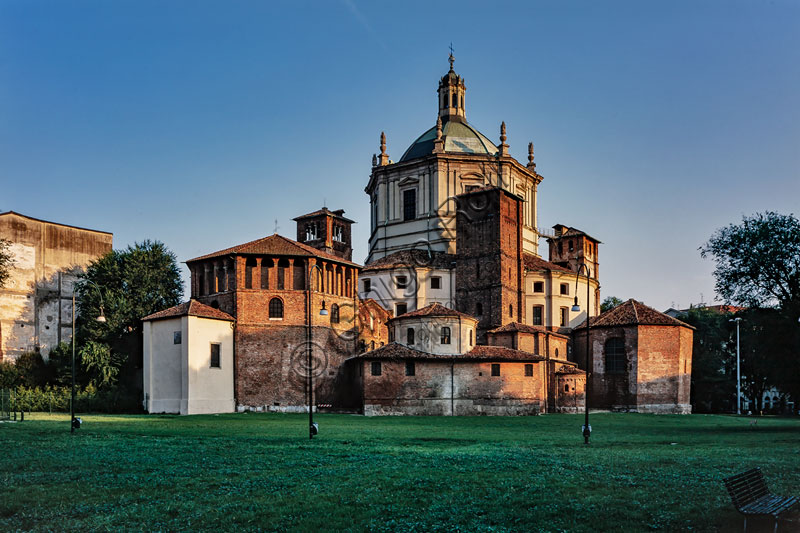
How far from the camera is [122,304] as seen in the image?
158 ft

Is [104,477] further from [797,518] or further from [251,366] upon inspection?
[251,366]

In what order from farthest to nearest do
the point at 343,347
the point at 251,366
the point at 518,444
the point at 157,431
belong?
the point at 343,347 → the point at 251,366 → the point at 157,431 → the point at 518,444

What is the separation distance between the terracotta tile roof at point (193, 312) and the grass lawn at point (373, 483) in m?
20.1

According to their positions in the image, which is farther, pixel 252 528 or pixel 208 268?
pixel 208 268

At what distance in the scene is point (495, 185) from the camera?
59.2 meters

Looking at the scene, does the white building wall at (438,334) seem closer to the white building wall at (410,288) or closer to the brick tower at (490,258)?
the brick tower at (490,258)

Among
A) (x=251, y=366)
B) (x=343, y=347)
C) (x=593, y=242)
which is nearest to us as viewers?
(x=251, y=366)

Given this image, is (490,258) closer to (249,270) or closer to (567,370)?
(567,370)

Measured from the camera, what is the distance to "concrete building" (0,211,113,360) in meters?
52.2

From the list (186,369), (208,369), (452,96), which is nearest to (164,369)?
(186,369)

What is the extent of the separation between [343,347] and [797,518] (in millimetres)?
39129

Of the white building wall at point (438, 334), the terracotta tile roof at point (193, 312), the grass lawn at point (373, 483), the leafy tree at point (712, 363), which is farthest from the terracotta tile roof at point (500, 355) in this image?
the grass lawn at point (373, 483)

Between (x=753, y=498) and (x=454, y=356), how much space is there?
109 ft

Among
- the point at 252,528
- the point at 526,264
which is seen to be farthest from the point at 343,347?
the point at 252,528
